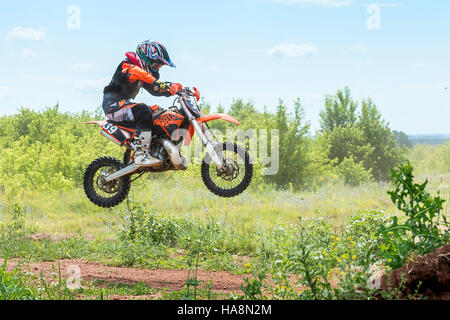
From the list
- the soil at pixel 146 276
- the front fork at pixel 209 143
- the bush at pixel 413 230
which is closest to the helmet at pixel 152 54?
the front fork at pixel 209 143

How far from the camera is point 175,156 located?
6.24m

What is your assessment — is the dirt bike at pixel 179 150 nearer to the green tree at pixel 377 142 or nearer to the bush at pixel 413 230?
the bush at pixel 413 230

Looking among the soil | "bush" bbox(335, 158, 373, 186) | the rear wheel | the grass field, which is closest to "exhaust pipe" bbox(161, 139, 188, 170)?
the rear wheel

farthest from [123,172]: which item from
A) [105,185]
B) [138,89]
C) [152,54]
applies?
[152,54]

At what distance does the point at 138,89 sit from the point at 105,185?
58.5 inches

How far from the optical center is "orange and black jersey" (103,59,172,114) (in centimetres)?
614

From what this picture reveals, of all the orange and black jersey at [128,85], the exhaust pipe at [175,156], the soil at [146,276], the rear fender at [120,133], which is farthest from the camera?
the rear fender at [120,133]

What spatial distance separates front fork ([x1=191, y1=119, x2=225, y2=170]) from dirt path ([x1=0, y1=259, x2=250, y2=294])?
1406 mm

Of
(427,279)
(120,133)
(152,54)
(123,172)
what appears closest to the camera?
(427,279)

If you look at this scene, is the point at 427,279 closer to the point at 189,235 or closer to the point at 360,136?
the point at 189,235


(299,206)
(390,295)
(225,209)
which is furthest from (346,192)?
(390,295)

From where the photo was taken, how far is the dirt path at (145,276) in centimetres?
597

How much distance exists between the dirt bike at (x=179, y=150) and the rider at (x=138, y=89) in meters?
0.10

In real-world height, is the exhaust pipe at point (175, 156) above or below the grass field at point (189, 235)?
above
